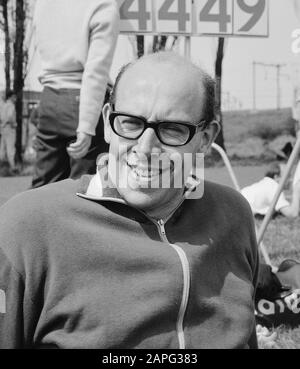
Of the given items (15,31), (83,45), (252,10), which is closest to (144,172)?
(83,45)

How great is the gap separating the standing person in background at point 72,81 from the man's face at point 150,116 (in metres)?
1.37

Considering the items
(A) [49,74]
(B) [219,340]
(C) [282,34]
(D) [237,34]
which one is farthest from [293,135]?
(B) [219,340]

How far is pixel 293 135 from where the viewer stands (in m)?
6.40

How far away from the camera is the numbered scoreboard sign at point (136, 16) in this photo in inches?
122

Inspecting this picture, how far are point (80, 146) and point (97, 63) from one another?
355mm

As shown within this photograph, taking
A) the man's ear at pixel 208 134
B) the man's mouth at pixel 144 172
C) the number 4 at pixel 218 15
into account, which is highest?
the number 4 at pixel 218 15

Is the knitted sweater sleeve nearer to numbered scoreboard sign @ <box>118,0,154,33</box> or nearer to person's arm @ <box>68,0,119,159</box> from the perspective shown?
person's arm @ <box>68,0,119,159</box>

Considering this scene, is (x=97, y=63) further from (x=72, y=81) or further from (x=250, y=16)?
(x=250, y=16)

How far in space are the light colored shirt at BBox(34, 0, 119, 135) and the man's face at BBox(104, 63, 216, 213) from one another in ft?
4.50

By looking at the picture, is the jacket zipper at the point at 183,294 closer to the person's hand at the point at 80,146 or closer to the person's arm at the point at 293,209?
the person's hand at the point at 80,146

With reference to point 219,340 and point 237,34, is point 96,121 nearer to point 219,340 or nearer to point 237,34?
point 237,34

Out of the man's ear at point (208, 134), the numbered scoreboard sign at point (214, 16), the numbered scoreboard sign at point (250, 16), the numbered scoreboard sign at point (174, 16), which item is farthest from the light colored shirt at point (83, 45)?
the man's ear at point (208, 134)

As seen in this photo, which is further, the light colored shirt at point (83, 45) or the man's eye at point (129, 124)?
the light colored shirt at point (83, 45)
